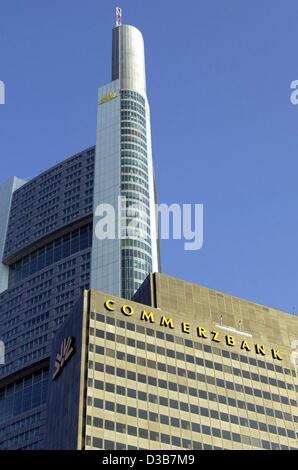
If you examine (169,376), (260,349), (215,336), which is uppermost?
A: (215,336)

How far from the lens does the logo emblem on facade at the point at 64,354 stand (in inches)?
5251

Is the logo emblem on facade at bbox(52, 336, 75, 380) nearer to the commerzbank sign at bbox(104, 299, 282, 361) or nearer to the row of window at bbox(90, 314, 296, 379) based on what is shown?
the row of window at bbox(90, 314, 296, 379)

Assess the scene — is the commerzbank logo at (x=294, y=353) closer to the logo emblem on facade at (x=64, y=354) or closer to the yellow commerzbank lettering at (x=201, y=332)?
the yellow commerzbank lettering at (x=201, y=332)

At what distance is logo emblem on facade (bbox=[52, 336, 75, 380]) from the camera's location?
133375mm

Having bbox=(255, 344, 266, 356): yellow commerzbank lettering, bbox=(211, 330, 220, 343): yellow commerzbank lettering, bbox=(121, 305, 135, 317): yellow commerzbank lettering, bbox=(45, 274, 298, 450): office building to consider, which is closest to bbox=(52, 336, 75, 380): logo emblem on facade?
bbox=(45, 274, 298, 450): office building

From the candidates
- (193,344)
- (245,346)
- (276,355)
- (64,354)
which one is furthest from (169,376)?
(276,355)

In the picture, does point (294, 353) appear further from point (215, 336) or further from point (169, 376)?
point (169, 376)

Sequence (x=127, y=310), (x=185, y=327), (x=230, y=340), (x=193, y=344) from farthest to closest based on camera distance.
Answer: (x=230, y=340) → (x=185, y=327) → (x=193, y=344) → (x=127, y=310)

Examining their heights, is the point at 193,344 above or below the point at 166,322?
below

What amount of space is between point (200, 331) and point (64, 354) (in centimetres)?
2609

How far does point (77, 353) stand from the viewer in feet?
429

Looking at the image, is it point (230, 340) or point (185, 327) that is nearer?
point (185, 327)

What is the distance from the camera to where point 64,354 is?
446 ft
